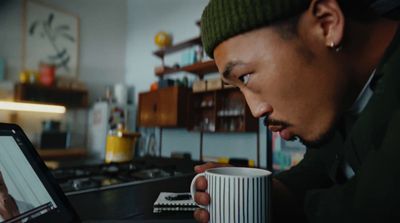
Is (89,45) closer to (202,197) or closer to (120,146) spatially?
(120,146)

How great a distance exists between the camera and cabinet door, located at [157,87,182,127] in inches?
73.5

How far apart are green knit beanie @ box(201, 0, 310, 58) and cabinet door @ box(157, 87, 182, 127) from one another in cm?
137

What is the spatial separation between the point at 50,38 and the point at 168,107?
2018 mm

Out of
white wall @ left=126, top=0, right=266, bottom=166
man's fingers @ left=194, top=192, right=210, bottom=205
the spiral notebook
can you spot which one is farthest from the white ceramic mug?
white wall @ left=126, top=0, right=266, bottom=166

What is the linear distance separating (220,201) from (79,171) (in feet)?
2.29

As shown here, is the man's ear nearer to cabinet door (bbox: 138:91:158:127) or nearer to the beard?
the beard

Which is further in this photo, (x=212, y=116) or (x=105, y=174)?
(x=212, y=116)

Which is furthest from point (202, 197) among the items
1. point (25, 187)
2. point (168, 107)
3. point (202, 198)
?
point (168, 107)

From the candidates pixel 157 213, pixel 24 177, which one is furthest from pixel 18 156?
pixel 157 213

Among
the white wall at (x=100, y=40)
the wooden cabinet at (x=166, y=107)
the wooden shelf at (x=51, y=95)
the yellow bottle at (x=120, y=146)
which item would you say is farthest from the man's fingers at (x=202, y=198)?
the white wall at (x=100, y=40)

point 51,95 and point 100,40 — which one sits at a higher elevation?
point 100,40

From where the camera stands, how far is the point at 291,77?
1.26 ft

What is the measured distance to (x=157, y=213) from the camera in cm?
48

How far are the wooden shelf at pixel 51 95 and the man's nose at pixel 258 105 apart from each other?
9.48 ft
